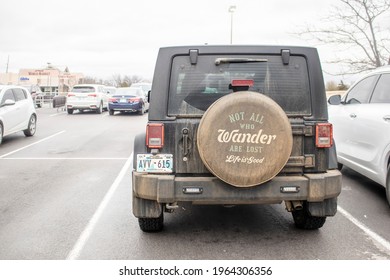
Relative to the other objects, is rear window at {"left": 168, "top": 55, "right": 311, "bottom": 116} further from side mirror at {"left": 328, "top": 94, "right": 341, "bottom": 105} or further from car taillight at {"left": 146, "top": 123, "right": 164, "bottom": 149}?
side mirror at {"left": 328, "top": 94, "right": 341, "bottom": 105}

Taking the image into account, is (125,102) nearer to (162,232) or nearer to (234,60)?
(162,232)

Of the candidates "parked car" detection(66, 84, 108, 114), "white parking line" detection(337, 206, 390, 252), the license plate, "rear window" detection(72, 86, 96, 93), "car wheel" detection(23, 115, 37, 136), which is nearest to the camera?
the license plate

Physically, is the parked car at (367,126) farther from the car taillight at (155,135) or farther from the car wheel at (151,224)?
the car taillight at (155,135)

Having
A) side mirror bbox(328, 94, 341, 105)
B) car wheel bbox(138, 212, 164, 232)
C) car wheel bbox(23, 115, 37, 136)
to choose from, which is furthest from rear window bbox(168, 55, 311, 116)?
car wheel bbox(23, 115, 37, 136)

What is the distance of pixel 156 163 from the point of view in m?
3.88

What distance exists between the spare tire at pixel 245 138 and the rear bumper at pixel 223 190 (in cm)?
23

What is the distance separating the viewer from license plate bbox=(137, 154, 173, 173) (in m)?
3.86

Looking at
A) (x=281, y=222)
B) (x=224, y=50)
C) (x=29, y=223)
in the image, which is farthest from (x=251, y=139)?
(x=29, y=223)

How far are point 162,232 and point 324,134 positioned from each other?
1996 millimetres

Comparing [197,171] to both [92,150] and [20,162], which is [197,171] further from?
[92,150]

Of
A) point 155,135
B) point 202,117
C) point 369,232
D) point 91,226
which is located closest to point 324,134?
point 202,117

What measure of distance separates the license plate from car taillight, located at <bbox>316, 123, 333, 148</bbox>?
144 cm

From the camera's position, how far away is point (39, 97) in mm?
31500

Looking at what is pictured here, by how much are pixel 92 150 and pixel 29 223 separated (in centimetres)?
582
